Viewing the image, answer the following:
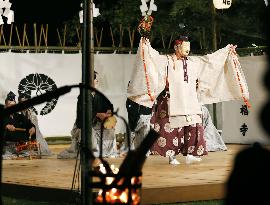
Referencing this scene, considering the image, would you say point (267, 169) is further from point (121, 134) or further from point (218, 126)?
point (218, 126)

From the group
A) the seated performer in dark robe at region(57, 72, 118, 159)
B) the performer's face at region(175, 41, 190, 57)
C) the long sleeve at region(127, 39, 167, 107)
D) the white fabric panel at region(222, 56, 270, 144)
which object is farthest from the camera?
the white fabric panel at region(222, 56, 270, 144)

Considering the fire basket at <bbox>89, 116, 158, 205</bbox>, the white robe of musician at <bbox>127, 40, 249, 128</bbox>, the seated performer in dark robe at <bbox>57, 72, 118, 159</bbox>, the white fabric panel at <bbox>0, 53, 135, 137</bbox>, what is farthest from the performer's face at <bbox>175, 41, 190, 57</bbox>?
the fire basket at <bbox>89, 116, 158, 205</bbox>

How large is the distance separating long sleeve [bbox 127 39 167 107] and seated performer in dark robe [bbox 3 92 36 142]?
2968 mm

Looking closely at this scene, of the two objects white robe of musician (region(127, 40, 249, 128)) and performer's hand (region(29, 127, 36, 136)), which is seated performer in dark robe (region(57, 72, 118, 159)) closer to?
performer's hand (region(29, 127, 36, 136))

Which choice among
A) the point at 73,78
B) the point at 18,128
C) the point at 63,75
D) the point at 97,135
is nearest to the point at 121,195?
the point at 97,135

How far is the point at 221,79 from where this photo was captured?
1034 cm

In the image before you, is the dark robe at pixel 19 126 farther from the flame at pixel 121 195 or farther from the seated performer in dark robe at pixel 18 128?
the flame at pixel 121 195

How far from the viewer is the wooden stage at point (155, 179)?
21.7ft

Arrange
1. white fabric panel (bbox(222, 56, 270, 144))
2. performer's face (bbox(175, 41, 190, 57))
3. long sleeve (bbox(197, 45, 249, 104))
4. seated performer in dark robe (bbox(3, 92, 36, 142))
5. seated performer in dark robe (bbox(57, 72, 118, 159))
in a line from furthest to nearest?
white fabric panel (bbox(222, 56, 270, 144)) → seated performer in dark robe (bbox(3, 92, 36, 142)) → seated performer in dark robe (bbox(57, 72, 118, 159)) → long sleeve (bbox(197, 45, 249, 104)) → performer's face (bbox(175, 41, 190, 57))

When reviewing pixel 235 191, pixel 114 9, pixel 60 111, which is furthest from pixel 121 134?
pixel 235 191

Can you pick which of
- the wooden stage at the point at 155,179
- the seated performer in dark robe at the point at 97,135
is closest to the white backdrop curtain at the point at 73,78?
the seated performer in dark robe at the point at 97,135

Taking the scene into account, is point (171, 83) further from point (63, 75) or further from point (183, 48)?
point (63, 75)

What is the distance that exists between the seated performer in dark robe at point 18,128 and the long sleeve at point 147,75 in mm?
2968

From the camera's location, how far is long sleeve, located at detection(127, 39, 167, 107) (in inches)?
372
